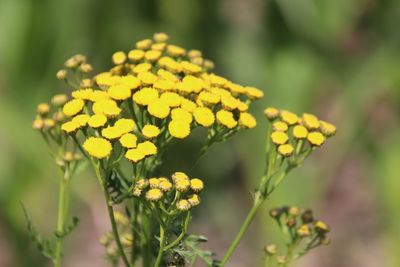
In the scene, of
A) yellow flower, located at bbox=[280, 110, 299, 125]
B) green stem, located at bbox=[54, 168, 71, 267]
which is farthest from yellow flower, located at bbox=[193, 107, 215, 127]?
A: green stem, located at bbox=[54, 168, 71, 267]

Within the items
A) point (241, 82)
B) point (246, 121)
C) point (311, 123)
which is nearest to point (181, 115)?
point (246, 121)

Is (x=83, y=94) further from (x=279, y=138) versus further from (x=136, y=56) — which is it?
(x=279, y=138)

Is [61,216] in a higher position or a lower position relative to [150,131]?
lower

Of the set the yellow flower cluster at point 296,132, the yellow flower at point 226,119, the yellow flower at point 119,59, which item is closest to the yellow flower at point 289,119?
the yellow flower cluster at point 296,132

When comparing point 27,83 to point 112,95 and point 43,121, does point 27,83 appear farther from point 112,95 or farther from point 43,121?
point 112,95

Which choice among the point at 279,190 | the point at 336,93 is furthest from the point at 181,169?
the point at 336,93

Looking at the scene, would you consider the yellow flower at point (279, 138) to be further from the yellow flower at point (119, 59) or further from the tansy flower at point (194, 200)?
the yellow flower at point (119, 59)
